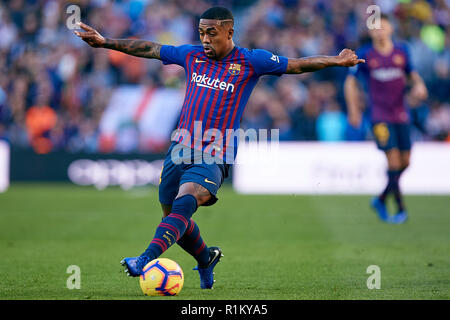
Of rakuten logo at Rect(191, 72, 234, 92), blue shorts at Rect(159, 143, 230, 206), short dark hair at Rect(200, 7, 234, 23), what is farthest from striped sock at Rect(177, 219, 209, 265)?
short dark hair at Rect(200, 7, 234, 23)

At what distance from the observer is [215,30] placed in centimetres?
672

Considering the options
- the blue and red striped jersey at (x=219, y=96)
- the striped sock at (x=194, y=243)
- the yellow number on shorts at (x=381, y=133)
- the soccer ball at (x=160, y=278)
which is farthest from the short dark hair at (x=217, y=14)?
the yellow number on shorts at (x=381, y=133)

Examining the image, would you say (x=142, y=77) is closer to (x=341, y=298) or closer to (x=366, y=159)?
(x=366, y=159)

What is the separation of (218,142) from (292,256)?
268 cm

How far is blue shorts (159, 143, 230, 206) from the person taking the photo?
658 centimetres

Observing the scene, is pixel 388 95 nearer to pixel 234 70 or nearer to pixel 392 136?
pixel 392 136

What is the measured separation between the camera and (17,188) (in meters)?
19.0

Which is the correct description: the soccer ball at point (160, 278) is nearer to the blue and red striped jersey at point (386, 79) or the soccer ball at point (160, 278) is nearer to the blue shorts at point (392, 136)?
the blue shorts at point (392, 136)

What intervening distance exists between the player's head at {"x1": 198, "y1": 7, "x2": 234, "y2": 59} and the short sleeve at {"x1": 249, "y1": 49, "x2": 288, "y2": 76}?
28 cm

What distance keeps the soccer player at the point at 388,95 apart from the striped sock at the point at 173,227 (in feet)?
21.0

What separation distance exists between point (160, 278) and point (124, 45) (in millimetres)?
2155

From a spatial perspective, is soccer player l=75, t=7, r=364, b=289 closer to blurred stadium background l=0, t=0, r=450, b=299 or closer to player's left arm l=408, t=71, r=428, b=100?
player's left arm l=408, t=71, r=428, b=100

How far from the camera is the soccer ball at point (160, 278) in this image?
6121 millimetres

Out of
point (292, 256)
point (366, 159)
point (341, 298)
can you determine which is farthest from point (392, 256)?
point (366, 159)
